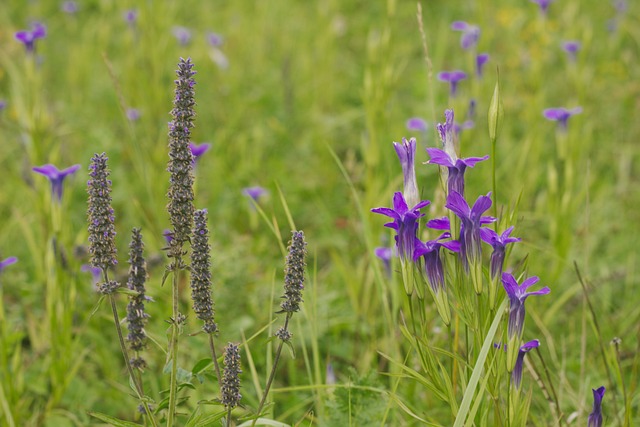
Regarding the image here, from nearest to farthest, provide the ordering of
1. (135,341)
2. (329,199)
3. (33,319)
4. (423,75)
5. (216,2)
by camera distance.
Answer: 1. (135,341)
2. (33,319)
3. (329,199)
4. (423,75)
5. (216,2)

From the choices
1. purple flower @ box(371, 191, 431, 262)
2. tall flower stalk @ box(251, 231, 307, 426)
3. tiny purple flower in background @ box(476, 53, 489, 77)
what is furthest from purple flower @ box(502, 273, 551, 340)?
tiny purple flower in background @ box(476, 53, 489, 77)

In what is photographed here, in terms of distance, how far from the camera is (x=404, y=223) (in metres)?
1.34

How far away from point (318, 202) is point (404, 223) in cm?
196

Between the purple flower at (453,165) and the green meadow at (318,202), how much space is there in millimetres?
77

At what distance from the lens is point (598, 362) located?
236 centimetres

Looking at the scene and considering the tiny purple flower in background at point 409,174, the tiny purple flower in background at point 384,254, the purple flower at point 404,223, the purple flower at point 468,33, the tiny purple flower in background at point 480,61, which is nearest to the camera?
the purple flower at point 404,223

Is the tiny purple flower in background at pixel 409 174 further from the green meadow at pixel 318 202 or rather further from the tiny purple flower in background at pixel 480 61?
the tiny purple flower in background at pixel 480 61

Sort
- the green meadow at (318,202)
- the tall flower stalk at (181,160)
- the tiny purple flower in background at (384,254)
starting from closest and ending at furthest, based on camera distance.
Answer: the tall flower stalk at (181,160), the green meadow at (318,202), the tiny purple flower in background at (384,254)

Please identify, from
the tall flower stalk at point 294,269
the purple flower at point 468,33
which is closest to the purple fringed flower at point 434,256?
the tall flower stalk at point 294,269

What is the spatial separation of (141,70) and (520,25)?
2.80 meters

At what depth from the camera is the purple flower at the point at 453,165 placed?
4.39 ft

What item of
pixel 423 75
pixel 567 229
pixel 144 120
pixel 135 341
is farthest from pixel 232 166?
pixel 135 341

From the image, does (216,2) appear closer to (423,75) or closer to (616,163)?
(423,75)

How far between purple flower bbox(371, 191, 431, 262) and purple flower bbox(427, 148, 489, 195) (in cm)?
9
